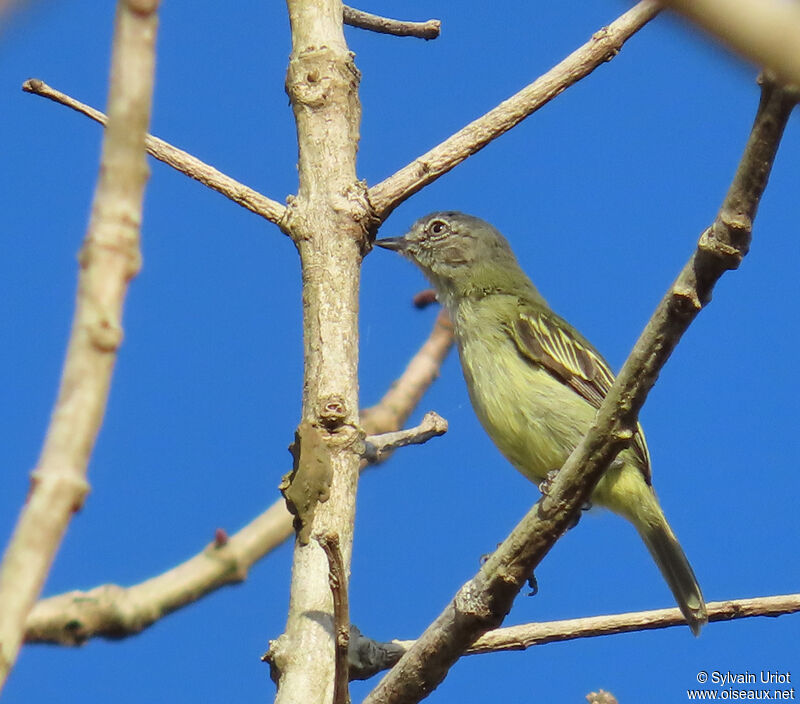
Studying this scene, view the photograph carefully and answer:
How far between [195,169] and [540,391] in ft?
8.54

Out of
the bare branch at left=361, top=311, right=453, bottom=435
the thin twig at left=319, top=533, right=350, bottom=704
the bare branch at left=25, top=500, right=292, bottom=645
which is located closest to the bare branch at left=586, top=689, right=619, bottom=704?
the thin twig at left=319, top=533, right=350, bottom=704

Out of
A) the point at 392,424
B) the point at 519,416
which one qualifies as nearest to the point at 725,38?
the point at 392,424

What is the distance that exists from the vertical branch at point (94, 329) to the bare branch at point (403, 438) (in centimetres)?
343

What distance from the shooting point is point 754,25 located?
868 millimetres

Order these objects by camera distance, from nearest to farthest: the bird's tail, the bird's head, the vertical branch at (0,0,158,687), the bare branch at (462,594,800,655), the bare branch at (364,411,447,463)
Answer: the vertical branch at (0,0,158,687), the bare branch at (462,594,800,655), the bare branch at (364,411,447,463), the bird's tail, the bird's head

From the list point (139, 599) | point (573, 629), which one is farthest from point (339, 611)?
point (573, 629)

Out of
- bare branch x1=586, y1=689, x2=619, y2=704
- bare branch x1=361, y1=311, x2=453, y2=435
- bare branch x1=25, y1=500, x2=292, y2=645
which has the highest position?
bare branch x1=361, y1=311, x2=453, y2=435

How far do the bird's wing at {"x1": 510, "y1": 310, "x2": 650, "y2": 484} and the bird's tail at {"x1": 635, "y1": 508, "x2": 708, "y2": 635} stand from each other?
0.92 ft

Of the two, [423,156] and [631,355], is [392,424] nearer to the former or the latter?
[423,156]

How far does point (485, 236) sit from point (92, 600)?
5717mm

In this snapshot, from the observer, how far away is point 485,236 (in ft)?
27.7

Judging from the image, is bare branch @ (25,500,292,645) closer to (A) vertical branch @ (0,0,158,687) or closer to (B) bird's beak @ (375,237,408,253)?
(A) vertical branch @ (0,0,158,687)

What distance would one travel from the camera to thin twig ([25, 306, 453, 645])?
301cm

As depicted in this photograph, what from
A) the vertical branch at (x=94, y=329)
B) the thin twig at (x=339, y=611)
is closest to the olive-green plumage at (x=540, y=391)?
the thin twig at (x=339, y=611)
